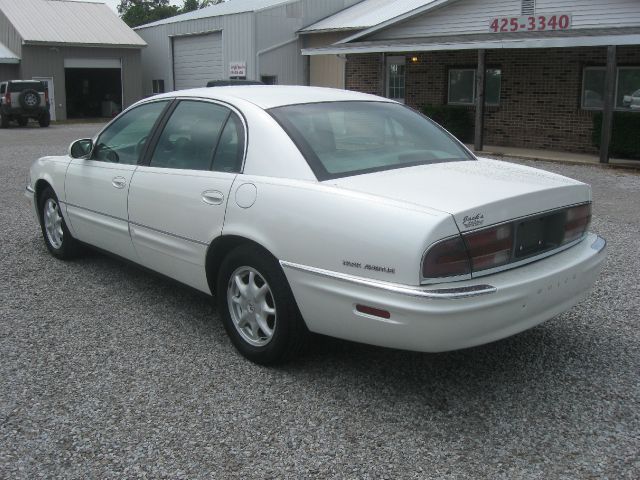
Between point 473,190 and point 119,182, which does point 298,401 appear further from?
point 119,182

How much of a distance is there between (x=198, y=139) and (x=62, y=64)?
32440 millimetres

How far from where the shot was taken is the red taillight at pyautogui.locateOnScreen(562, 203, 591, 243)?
13.0 feet

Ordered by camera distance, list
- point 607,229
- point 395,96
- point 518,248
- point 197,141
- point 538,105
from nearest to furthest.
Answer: point 518,248 → point 197,141 → point 607,229 → point 538,105 → point 395,96

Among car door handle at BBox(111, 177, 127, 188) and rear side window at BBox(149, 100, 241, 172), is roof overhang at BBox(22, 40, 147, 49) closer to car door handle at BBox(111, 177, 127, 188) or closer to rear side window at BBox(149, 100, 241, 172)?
car door handle at BBox(111, 177, 127, 188)

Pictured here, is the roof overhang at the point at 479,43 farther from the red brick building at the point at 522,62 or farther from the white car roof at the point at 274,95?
the white car roof at the point at 274,95

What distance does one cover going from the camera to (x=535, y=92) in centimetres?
1861

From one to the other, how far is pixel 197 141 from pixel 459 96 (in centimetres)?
1730

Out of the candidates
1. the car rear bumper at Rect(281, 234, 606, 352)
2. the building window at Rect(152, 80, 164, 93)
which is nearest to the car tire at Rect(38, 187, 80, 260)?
the car rear bumper at Rect(281, 234, 606, 352)

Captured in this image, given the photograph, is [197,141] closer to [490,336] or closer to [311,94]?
[311,94]

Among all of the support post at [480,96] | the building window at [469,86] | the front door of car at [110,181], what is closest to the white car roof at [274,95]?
the front door of car at [110,181]

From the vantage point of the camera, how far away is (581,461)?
3098 mm

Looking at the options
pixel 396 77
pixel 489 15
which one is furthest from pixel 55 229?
pixel 396 77

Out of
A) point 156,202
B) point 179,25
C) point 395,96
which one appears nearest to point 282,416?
point 156,202

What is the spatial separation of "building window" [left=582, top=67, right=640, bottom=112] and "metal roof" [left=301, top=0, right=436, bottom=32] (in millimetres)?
8731
